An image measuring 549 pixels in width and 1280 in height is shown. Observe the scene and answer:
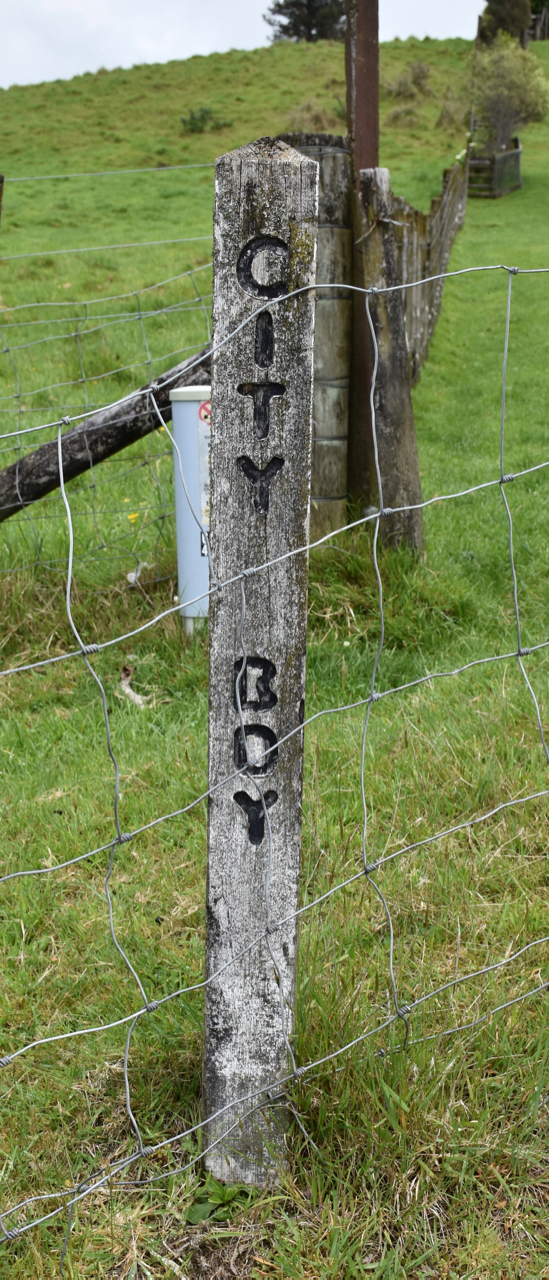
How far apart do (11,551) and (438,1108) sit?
127 inches

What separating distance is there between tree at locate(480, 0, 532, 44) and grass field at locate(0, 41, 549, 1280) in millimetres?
49365

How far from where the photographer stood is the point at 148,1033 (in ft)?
6.05

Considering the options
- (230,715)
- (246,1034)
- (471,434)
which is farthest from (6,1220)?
(471,434)

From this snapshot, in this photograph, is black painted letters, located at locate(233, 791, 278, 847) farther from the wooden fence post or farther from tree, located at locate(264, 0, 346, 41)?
tree, located at locate(264, 0, 346, 41)

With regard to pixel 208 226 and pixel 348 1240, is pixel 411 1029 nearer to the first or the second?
pixel 348 1240

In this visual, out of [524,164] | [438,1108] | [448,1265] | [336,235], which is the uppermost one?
[524,164]

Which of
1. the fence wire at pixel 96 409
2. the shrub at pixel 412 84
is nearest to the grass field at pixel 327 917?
the fence wire at pixel 96 409

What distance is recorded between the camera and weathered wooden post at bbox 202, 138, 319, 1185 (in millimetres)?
1338

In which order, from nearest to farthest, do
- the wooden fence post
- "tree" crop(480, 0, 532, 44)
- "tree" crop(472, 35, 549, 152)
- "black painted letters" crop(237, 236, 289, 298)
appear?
"black painted letters" crop(237, 236, 289, 298) < the wooden fence post < "tree" crop(472, 35, 549, 152) < "tree" crop(480, 0, 532, 44)

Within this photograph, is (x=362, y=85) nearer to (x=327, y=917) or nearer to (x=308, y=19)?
(x=327, y=917)

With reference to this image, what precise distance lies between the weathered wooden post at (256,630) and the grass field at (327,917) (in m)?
0.11

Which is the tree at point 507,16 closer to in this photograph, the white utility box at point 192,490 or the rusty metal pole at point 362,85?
the rusty metal pole at point 362,85

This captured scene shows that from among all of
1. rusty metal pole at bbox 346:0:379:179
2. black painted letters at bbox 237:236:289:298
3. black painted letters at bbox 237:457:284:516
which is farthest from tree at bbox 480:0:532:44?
black painted letters at bbox 237:457:284:516

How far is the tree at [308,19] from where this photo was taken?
1948 inches
